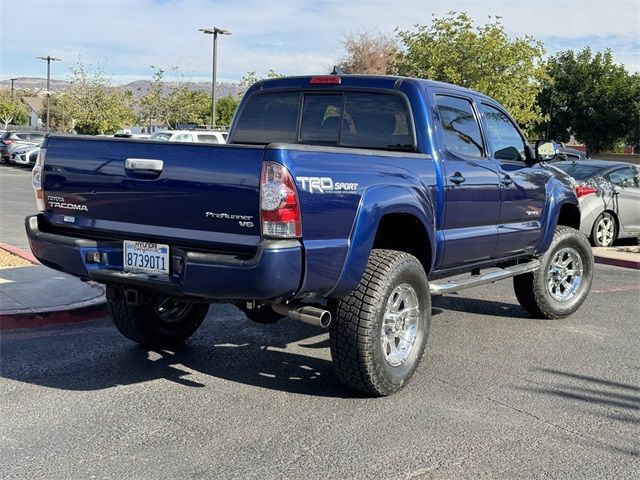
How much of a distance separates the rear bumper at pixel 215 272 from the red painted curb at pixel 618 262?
8.08 metres

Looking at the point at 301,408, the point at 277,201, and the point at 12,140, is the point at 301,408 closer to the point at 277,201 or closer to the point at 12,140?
the point at 277,201

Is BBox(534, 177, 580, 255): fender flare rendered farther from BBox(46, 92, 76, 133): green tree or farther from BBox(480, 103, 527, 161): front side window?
BBox(46, 92, 76, 133): green tree

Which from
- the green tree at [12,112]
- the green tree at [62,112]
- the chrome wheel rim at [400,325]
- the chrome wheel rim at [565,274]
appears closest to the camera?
the chrome wheel rim at [400,325]

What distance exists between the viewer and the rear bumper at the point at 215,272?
3852 millimetres

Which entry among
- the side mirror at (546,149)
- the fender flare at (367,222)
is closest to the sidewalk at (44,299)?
the fender flare at (367,222)

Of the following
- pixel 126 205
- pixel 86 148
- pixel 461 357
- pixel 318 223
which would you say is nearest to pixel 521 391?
pixel 461 357

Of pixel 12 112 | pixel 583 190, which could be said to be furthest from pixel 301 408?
pixel 12 112

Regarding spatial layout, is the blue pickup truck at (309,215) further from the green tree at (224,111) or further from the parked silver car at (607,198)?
the green tree at (224,111)

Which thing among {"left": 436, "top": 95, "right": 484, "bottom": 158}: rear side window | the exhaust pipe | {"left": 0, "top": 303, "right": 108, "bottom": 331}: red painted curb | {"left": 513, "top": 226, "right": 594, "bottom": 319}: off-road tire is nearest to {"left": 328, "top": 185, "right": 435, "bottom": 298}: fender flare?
the exhaust pipe

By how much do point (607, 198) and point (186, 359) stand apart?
349 inches

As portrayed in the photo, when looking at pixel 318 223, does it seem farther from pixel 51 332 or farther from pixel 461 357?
pixel 51 332

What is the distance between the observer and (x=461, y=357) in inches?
223

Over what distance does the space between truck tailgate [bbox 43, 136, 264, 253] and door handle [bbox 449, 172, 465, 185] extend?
1957mm

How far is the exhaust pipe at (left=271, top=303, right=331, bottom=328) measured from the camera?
425 centimetres
